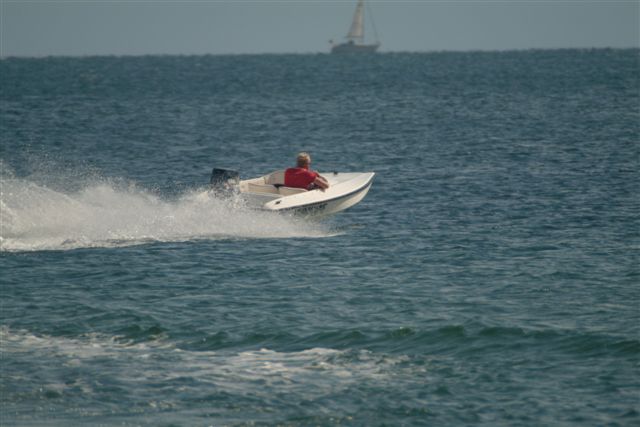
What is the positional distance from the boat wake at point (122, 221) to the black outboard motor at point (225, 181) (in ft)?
0.80

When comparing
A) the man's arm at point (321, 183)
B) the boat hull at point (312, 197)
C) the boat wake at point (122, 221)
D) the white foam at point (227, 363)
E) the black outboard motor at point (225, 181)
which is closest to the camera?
the white foam at point (227, 363)

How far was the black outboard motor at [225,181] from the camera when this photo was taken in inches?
827

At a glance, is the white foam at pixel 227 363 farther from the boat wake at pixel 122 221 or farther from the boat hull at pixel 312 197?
the boat hull at pixel 312 197

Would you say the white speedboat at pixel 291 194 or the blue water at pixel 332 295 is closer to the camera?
the blue water at pixel 332 295

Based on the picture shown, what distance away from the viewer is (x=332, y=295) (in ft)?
51.3

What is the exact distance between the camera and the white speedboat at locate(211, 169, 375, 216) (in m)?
20.8

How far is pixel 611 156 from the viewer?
33531 mm

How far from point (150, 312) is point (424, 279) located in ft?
15.7

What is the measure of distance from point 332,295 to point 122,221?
6.53 metres

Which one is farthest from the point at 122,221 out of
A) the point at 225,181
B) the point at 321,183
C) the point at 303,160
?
the point at 321,183

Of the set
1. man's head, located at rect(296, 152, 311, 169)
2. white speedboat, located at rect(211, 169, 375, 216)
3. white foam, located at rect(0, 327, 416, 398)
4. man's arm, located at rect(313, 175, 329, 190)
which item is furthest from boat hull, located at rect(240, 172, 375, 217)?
white foam, located at rect(0, 327, 416, 398)

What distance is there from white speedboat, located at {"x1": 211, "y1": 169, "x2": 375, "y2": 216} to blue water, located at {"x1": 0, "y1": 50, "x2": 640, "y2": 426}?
1.31 feet

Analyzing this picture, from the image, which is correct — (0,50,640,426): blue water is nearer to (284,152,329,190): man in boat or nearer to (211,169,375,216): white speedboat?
(211,169,375,216): white speedboat

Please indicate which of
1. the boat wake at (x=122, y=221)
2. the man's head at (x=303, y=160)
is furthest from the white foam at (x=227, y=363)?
the man's head at (x=303, y=160)
